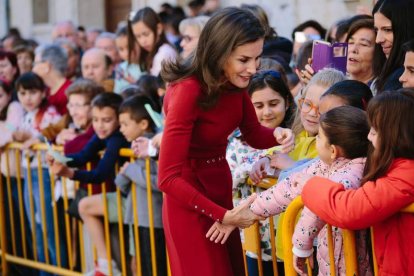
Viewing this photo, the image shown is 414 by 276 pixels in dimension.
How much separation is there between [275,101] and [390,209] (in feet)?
6.40

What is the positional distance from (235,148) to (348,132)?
4.66ft

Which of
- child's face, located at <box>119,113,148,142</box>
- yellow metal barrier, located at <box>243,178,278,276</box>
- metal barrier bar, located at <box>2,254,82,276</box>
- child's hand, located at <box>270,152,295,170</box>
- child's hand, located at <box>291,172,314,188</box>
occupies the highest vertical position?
child's hand, located at <box>291,172,314,188</box>

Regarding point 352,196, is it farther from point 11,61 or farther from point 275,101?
point 11,61

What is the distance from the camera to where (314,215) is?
3857 millimetres

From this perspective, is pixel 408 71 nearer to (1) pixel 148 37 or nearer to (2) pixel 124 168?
(2) pixel 124 168

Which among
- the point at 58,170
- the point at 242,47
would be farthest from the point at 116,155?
the point at 242,47

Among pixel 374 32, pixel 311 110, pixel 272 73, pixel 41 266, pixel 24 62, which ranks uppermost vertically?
pixel 374 32

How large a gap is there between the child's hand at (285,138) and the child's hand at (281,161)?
247 mm

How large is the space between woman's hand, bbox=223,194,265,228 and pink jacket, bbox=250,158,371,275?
2 centimetres

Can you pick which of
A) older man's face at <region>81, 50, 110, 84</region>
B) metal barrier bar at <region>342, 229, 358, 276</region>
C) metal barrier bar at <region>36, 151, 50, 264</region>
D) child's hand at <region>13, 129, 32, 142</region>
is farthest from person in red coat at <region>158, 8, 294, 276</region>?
older man's face at <region>81, 50, 110, 84</region>

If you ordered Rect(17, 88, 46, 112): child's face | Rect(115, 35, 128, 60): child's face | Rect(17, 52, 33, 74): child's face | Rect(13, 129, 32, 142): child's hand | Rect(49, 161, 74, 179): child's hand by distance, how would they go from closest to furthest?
Rect(49, 161, 74, 179): child's hand → Rect(13, 129, 32, 142): child's hand → Rect(17, 88, 46, 112): child's face → Rect(115, 35, 128, 60): child's face → Rect(17, 52, 33, 74): child's face

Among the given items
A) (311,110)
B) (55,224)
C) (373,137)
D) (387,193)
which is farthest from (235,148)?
(55,224)

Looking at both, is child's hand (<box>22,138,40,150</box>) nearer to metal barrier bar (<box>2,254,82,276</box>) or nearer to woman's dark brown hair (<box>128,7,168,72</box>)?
metal barrier bar (<box>2,254,82,276</box>)

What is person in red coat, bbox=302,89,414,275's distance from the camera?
3.53 metres
